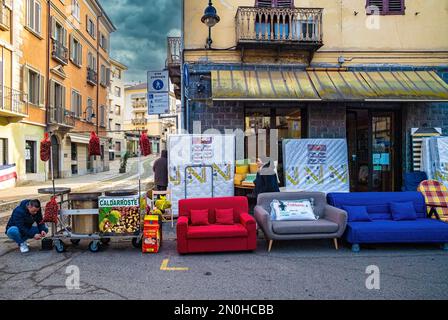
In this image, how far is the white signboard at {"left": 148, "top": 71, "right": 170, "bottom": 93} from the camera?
926cm

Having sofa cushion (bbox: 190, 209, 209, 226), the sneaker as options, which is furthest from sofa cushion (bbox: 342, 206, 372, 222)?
the sneaker

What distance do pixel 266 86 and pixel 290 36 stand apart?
1826mm

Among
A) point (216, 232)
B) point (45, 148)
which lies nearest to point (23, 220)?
point (45, 148)

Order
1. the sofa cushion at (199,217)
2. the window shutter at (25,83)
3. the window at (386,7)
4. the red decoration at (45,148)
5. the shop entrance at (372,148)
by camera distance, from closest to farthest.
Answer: the red decoration at (45,148) → the sofa cushion at (199,217) → the window at (386,7) → the shop entrance at (372,148) → the window shutter at (25,83)

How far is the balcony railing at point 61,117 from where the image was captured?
68.9ft

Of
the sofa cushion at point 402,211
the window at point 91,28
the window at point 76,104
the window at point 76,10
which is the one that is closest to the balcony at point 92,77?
the window at point 76,104

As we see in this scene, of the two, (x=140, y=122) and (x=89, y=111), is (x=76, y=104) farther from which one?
(x=140, y=122)

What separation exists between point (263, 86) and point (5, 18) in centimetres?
1399

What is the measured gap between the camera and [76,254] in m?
5.95

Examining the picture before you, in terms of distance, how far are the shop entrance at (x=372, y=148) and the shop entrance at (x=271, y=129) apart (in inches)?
68.7

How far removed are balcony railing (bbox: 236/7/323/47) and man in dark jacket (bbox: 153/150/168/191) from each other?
401 cm

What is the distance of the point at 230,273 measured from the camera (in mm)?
4941

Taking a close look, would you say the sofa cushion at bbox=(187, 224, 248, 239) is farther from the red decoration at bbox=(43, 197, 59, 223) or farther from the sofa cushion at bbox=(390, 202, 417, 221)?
the sofa cushion at bbox=(390, 202, 417, 221)

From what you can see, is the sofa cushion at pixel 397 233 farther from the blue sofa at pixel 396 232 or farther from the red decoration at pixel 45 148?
the red decoration at pixel 45 148
